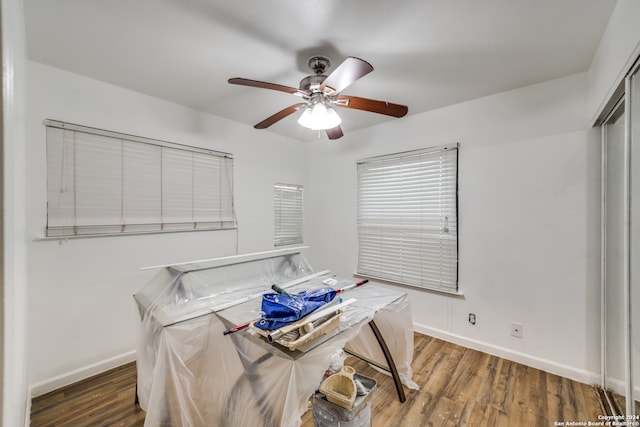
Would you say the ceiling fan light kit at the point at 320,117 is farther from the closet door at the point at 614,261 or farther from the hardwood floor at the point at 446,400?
the hardwood floor at the point at 446,400

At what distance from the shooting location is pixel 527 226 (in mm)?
2316

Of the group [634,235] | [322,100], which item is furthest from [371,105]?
[634,235]

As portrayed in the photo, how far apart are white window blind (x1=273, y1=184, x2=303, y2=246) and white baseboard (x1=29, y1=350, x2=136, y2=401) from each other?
1.98 m

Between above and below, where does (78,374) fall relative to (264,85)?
below

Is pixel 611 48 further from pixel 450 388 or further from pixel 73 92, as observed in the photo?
pixel 73 92

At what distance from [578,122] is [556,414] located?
2.22 m

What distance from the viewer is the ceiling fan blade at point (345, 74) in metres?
1.38

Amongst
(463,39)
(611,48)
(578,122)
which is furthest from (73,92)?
(578,122)

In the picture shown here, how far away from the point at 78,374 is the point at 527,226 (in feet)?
13.3

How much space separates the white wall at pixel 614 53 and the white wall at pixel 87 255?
3249 millimetres

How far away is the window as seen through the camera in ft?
6.74

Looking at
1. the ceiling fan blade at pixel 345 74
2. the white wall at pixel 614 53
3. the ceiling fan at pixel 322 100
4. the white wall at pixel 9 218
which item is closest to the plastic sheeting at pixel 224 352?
the white wall at pixel 9 218

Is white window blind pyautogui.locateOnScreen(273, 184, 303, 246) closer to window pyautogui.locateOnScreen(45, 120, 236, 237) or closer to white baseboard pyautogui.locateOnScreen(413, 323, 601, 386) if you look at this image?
window pyautogui.locateOnScreen(45, 120, 236, 237)

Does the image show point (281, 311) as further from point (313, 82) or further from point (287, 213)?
point (287, 213)
